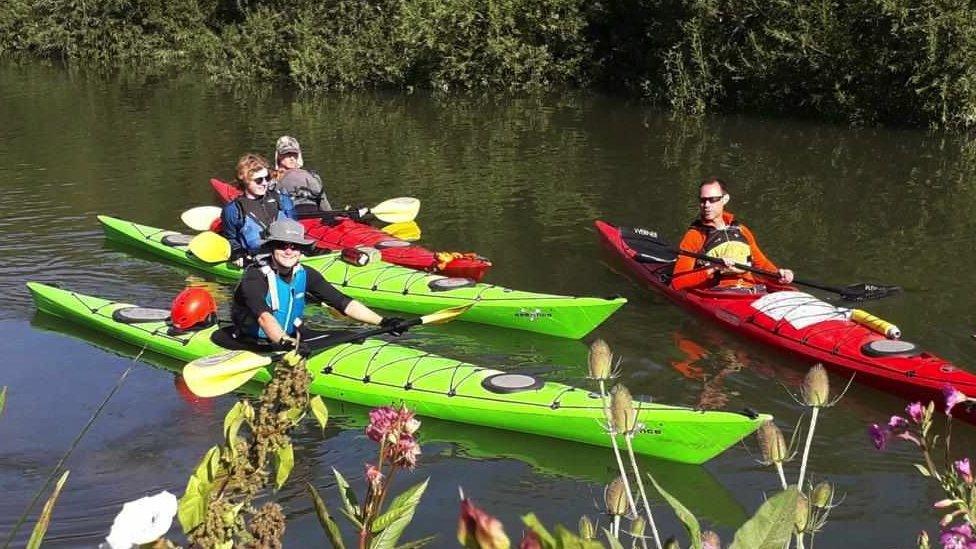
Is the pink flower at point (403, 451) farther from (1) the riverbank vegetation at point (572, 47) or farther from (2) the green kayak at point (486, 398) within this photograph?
(1) the riverbank vegetation at point (572, 47)

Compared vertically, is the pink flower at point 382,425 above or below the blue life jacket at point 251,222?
above

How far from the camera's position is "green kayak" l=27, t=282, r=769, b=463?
16.9 ft

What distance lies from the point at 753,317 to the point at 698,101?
36.7ft

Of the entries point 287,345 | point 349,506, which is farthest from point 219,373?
point 349,506

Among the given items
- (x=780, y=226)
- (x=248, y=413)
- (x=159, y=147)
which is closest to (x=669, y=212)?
(x=780, y=226)

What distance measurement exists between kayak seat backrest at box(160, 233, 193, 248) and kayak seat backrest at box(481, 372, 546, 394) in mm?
4622

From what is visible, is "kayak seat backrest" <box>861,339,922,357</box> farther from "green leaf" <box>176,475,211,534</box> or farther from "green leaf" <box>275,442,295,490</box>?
"green leaf" <box>176,475,211,534</box>

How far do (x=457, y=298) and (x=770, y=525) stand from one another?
21.9 feet

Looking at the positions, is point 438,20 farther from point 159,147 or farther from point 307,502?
point 307,502

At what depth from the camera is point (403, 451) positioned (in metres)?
1.36

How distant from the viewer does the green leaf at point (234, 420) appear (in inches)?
51.6

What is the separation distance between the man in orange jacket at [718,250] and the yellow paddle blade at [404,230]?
3003 mm

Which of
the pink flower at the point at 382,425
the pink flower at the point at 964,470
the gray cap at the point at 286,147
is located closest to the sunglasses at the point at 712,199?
the gray cap at the point at 286,147

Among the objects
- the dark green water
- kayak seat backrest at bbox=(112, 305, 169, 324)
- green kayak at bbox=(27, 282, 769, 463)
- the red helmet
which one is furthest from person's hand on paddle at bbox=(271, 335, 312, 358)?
kayak seat backrest at bbox=(112, 305, 169, 324)
